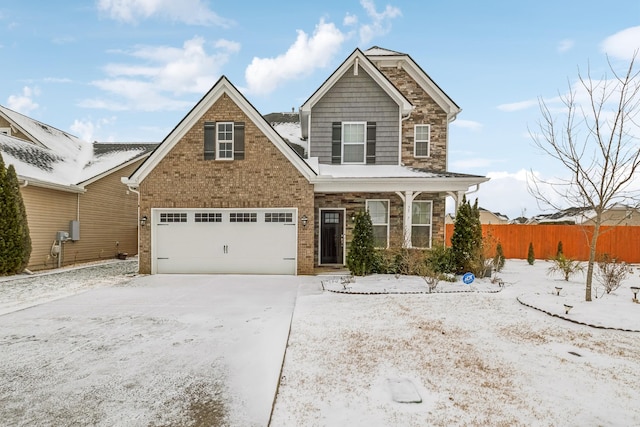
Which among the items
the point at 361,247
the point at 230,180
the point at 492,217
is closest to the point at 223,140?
the point at 230,180

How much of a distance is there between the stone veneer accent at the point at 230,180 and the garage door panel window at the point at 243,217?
1.08ft

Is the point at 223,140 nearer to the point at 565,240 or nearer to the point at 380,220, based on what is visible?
the point at 380,220

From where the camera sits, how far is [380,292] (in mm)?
8688

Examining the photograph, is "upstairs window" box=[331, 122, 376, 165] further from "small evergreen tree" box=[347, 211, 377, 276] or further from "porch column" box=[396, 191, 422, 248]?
"small evergreen tree" box=[347, 211, 377, 276]

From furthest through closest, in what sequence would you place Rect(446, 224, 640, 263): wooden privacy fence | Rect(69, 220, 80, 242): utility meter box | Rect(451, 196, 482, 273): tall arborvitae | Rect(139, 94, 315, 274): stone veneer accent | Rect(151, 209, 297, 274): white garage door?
Rect(446, 224, 640, 263): wooden privacy fence
Rect(69, 220, 80, 242): utility meter box
Rect(151, 209, 297, 274): white garage door
Rect(139, 94, 315, 274): stone veneer accent
Rect(451, 196, 482, 273): tall arborvitae

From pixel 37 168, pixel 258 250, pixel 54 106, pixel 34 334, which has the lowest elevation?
pixel 34 334

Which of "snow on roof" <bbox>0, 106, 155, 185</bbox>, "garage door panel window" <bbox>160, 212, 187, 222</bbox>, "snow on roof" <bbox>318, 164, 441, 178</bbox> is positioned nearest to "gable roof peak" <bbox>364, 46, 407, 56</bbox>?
"snow on roof" <bbox>318, 164, 441, 178</bbox>

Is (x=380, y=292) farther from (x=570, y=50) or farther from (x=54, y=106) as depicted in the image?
(x=54, y=106)

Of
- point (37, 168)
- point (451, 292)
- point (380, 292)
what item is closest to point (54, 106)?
Answer: point (37, 168)

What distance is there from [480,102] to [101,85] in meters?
21.3

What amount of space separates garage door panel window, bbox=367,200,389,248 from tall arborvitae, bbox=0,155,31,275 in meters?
12.2

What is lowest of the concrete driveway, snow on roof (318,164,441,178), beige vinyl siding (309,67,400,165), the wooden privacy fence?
the concrete driveway

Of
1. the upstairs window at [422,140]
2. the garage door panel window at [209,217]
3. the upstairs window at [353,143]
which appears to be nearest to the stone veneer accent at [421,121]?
the upstairs window at [422,140]

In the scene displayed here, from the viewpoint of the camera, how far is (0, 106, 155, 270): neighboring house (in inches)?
516
